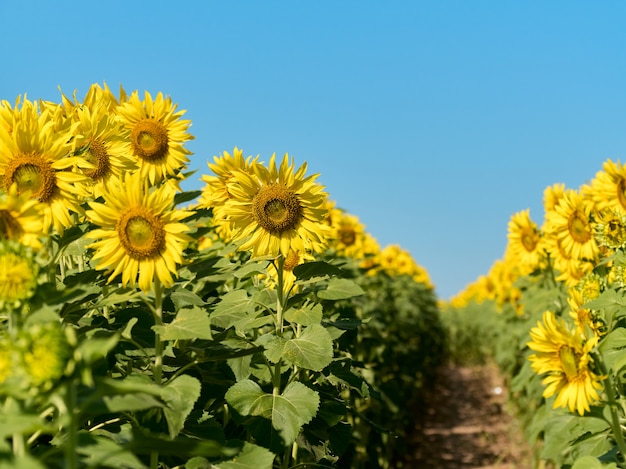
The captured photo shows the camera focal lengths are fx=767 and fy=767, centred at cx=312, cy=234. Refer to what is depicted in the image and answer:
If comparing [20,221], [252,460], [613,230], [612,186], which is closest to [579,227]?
[612,186]

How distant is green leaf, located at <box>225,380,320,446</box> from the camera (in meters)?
2.83

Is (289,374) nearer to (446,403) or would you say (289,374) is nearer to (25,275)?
(25,275)

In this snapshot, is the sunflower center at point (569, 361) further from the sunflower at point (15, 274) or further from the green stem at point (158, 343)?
the sunflower at point (15, 274)

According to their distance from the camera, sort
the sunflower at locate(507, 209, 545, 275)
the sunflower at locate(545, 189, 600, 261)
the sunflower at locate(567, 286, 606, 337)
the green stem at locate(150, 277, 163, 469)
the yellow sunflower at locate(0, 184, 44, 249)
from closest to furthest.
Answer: the yellow sunflower at locate(0, 184, 44, 249)
the green stem at locate(150, 277, 163, 469)
the sunflower at locate(567, 286, 606, 337)
the sunflower at locate(545, 189, 600, 261)
the sunflower at locate(507, 209, 545, 275)

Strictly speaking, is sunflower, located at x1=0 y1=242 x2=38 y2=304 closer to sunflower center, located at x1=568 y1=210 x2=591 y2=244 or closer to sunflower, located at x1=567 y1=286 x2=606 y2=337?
sunflower, located at x1=567 y1=286 x2=606 y2=337

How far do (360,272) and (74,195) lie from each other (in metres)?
5.51

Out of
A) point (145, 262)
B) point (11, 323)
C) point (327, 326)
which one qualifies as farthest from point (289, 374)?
point (11, 323)

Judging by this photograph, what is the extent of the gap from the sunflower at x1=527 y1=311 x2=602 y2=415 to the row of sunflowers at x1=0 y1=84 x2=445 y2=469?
0.77m

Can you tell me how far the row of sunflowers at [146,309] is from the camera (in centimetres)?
182

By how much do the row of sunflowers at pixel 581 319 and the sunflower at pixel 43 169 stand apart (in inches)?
79.0

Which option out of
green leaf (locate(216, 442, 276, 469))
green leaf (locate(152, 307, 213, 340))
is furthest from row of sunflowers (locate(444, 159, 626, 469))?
green leaf (locate(152, 307, 213, 340))

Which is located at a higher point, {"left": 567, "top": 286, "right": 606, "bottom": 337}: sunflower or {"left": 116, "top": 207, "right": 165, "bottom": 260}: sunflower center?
{"left": 116, "top": 207, "right": 165, "bottom": 260}: sunflower center

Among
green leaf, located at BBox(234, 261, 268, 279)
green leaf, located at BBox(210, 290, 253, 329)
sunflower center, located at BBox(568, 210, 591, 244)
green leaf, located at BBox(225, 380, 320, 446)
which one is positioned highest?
sunflower center, located at BBox(568, 210, 591, 244)

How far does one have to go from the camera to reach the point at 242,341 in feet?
9.85
